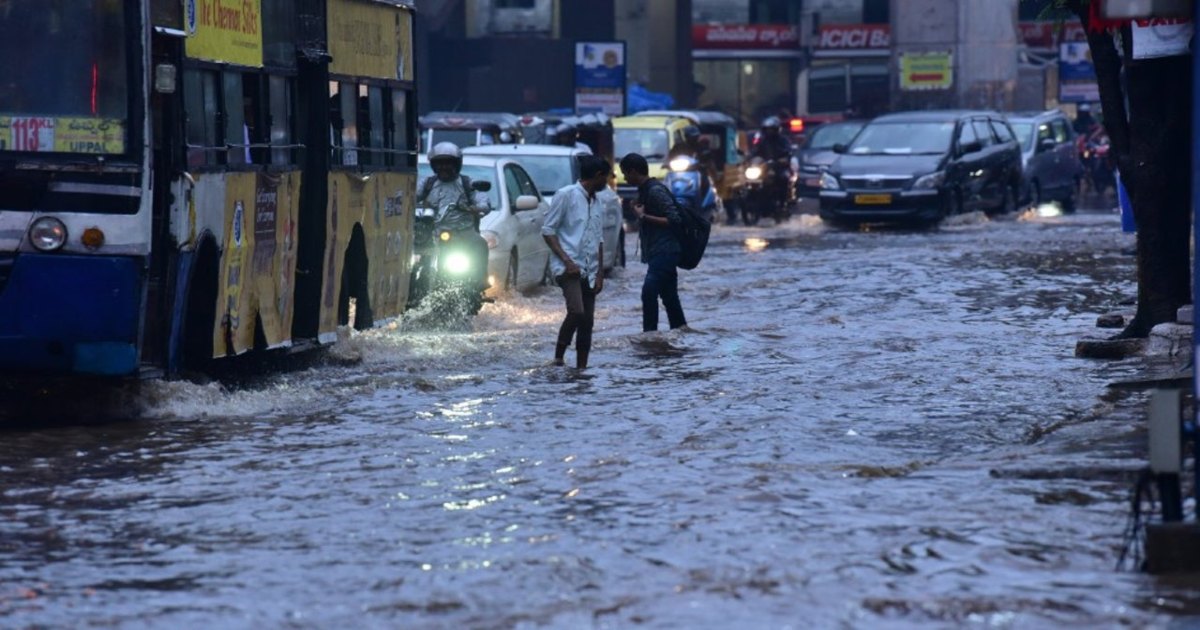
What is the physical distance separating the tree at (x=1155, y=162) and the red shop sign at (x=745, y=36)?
50478mm

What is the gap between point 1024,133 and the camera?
1532 inches

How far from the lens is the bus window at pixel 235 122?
12578 millimetres

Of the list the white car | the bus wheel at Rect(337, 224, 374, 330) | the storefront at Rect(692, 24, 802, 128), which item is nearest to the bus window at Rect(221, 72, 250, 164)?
the bus wheel at Rect(337, 224, 374, 330)

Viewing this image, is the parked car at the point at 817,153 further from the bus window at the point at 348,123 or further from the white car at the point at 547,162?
the bus window at the point at 348,123

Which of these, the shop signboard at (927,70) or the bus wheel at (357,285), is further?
the shop signboard at (927,70)

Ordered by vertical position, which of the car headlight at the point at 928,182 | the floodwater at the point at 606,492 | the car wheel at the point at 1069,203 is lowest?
the floodwater at the point at 606,492

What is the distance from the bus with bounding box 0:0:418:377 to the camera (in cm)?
1102

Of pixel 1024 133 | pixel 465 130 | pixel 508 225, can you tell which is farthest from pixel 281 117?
pixel 1024 133

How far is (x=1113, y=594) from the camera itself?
23.9ft

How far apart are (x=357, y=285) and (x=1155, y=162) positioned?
5.53 m

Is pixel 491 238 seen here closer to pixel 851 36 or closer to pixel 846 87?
pixel 846 87

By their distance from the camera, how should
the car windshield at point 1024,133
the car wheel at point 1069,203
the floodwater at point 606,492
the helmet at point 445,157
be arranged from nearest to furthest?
the floodwater at point 606,492 < the helmet at point 445,157 < the car windshield at point 1024,133 < the car wheel at point 1069,203

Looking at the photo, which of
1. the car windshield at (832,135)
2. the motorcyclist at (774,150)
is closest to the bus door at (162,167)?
the motorcyclist at (774,150)

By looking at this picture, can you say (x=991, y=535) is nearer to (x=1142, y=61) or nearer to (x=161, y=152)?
(x=161, y=152)
